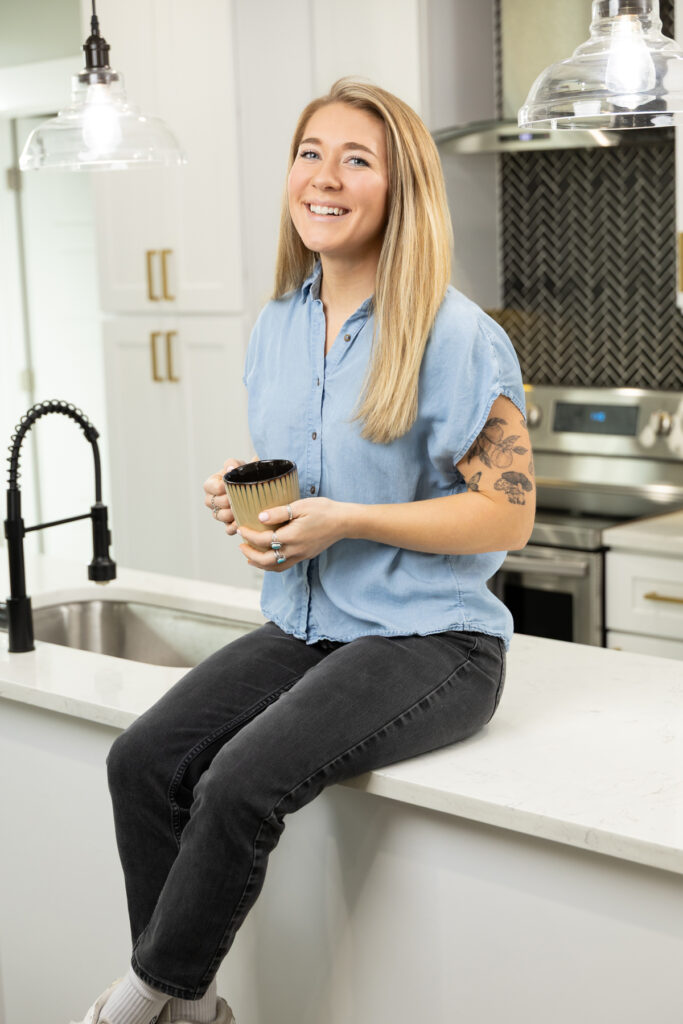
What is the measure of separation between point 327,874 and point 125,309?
2.44 metres

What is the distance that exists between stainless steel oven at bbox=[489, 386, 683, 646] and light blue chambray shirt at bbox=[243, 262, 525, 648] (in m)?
1.28

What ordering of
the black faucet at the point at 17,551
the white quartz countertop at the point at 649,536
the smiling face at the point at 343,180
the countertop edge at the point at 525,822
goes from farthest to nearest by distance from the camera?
the white quartz countertop at the point at 649,536 → the black faucet at the point at 17,551 → the smiling face at the point at 343,180 → the countertop edge at the point at 525,822

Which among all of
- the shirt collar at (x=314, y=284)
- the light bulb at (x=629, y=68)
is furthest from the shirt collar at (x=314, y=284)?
the light bulb at (x=629, y=68)

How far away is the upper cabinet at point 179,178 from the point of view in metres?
3.29

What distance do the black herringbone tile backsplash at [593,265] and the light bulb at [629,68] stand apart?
67.2 inches

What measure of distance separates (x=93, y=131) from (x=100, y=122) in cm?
2

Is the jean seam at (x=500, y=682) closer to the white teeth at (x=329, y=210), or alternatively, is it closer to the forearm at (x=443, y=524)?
the forearm at (x=443, y=524)

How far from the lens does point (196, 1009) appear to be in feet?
4.52

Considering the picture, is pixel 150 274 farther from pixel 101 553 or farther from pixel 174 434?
pixel 101 553

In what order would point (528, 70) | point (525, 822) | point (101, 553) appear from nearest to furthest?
point (525, 822), point (101, 553), point (528, 70)

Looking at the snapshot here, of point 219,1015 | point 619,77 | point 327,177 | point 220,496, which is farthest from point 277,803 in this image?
point 619,77

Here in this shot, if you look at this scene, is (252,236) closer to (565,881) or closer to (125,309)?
(125,309)

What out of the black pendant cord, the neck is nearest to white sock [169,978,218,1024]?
the neck

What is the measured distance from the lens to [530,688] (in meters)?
1.67
